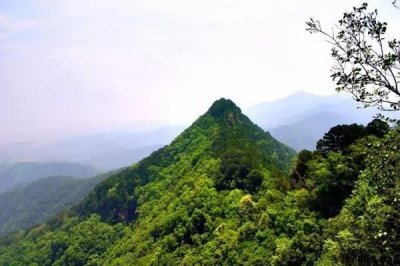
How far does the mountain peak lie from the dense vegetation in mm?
306

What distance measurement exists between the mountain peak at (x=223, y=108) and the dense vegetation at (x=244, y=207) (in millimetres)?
306

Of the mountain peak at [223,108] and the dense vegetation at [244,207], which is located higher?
the mountain peak at [223,108]

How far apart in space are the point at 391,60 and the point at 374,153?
140 inches

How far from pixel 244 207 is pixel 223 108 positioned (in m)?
55.2

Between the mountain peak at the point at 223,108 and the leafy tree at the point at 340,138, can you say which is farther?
the mountain peak at the point at 223,108

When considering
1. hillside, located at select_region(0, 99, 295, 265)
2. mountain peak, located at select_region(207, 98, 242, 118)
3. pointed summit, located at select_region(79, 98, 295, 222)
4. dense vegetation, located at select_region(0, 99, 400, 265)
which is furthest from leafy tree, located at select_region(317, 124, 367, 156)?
mountain peak, located at select_region(207, 98, 242, 118)

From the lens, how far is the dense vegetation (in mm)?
21656

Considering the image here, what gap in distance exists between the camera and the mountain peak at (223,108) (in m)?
114

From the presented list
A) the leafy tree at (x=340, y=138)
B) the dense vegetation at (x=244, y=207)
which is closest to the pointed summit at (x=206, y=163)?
the dense vegetation at (x=244, y=207)

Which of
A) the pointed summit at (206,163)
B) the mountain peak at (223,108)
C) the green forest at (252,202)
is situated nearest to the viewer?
the green forest at (252,202)

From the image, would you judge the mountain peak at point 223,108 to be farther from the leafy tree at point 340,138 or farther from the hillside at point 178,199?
the leafy tree at point 340,138

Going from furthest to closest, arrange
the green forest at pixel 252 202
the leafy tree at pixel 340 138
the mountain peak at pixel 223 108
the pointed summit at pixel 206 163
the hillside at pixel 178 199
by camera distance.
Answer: the mountain peak at pixel 223 108 → the pointed summit at pixel 206 163 → the hillside at pixel 178 199 → the leafy tree at pixel 340 138 → the green forest at pixel 252 202

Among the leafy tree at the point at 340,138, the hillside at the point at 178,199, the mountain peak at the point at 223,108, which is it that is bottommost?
the hillside at the point at 178,199

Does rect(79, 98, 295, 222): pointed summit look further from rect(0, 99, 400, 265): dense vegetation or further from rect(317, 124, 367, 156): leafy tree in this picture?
rect(317, 124, 367, 156): leafy tree
